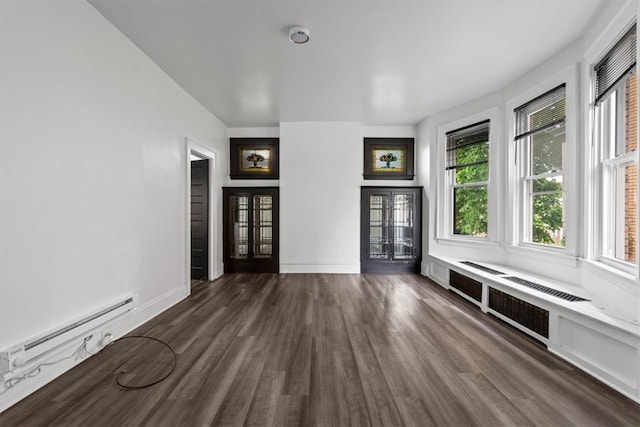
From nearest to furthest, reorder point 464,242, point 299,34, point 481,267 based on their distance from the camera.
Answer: point 299,34
point 481,267
point 464,242

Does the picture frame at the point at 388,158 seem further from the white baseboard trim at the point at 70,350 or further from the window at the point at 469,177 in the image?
the white baseboard trim at the point at 70,350

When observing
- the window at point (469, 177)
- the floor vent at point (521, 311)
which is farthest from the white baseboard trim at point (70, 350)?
the window at point (469, 177)

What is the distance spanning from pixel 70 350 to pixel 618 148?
466cm

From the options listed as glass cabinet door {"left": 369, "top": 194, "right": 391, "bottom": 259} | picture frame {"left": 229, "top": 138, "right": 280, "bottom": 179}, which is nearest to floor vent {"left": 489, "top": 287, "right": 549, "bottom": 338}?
glass cabinet door {"left": 369, "top": 194, "right": 391, "bottom": 259}

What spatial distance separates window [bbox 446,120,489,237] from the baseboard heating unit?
4.53 metres

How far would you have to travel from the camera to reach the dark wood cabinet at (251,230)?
203 inches

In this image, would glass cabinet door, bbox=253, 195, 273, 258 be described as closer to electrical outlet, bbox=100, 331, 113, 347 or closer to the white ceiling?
the white ceiling

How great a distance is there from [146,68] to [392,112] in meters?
3.60

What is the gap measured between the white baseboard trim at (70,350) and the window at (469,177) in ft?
14.6

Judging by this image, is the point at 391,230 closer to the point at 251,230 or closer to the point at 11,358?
the point at 251,230

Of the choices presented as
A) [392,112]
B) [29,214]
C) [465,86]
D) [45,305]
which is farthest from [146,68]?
[465,86]

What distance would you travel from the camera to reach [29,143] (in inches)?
67.4

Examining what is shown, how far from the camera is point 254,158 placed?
17.7 ft

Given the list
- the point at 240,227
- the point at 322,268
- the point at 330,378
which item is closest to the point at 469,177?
the point at 322,268
